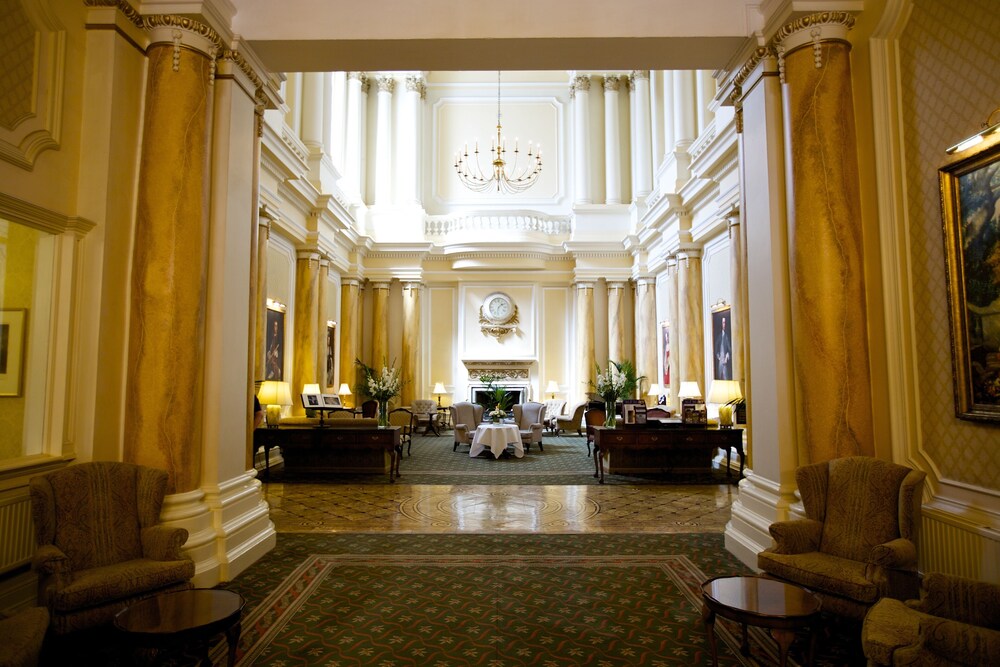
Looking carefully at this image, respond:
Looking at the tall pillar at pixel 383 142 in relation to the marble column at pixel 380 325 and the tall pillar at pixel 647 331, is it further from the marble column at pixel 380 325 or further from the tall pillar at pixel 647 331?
the tall pillar at pixel 647 331

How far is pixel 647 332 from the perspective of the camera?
14.1m

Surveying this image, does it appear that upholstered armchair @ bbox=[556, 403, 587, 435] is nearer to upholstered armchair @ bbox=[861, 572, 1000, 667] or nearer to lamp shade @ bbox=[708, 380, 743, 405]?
lamp shade @ bbox=[708, 380, 743, 405]

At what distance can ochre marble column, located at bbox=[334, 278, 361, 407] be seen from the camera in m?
14.0

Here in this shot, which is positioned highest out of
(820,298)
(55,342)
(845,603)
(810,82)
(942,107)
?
(810,82)

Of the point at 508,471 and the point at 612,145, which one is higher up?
the point at 612,145

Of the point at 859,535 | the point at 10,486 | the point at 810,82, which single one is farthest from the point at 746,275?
the point at 10,486

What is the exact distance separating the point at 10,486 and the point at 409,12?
418cm

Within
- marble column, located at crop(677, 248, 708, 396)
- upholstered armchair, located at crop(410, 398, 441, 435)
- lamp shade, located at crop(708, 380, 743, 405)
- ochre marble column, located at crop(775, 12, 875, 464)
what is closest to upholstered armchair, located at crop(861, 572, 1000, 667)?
ochre marble column, located at crop(775, 12, 875, 464)

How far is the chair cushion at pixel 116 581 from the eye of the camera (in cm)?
290

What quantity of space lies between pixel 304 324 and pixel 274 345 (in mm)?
1182

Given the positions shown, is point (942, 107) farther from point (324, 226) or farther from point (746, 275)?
point (324, 226)

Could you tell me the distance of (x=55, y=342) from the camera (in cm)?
385

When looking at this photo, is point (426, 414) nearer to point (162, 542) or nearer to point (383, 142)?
point (383, 142)

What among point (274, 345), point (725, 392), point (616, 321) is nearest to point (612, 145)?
point (616, 321)
